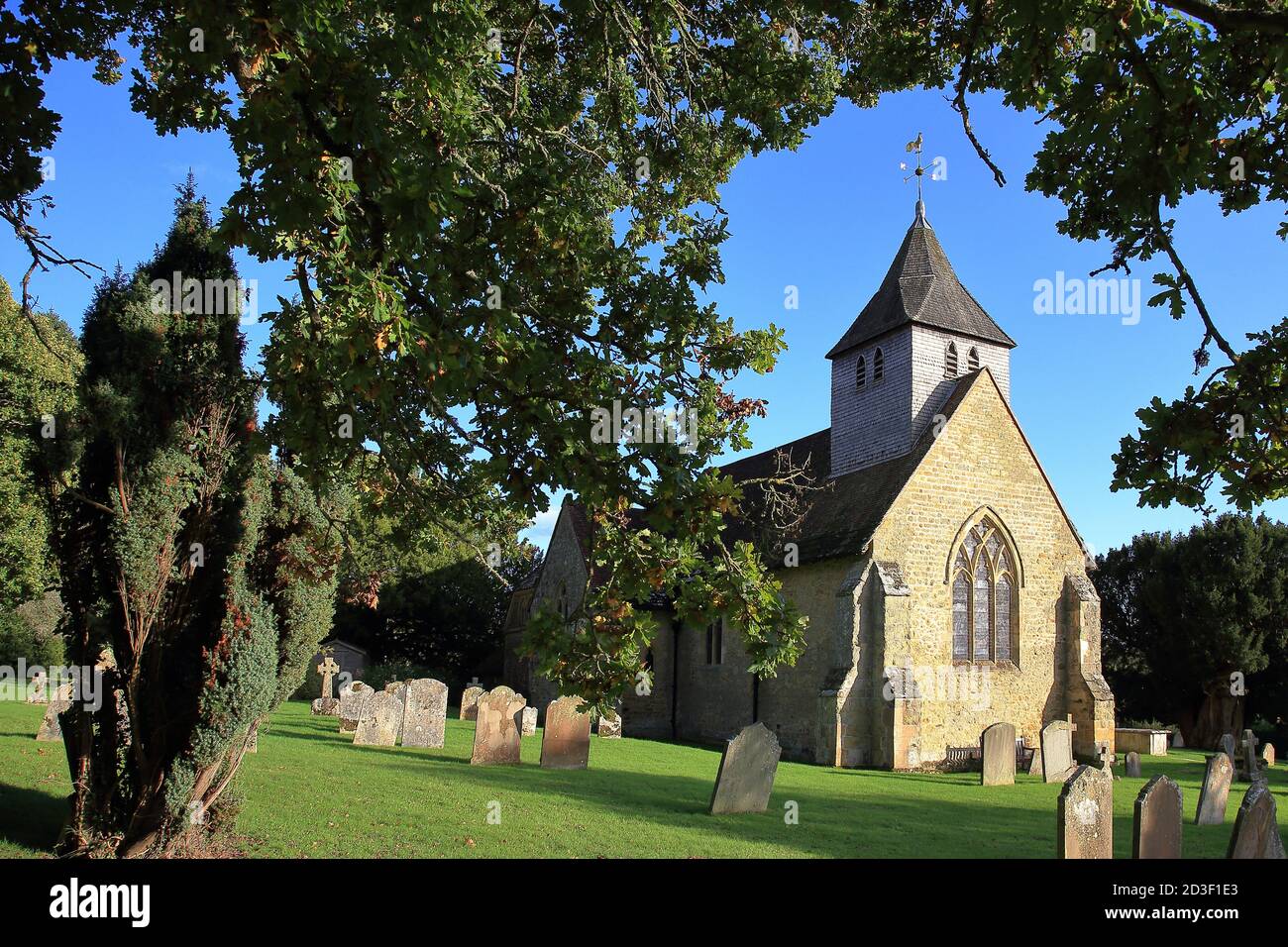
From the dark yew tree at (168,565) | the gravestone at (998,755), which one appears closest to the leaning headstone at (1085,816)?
the dark yew tree at (168,565)

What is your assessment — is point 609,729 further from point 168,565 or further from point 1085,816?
point 168,565

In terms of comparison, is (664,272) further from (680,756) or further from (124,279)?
(680,756)

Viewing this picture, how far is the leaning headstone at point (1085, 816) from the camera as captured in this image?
331 inches

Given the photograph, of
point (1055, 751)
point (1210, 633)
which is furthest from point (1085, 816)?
point (1210, 633)

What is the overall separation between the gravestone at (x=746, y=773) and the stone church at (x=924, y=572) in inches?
331

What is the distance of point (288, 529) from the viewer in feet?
28.9

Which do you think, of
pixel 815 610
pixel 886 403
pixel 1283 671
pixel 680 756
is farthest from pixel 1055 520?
pixel 1283 671

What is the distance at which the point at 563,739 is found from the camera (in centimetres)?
1595

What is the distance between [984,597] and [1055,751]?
18.2ft

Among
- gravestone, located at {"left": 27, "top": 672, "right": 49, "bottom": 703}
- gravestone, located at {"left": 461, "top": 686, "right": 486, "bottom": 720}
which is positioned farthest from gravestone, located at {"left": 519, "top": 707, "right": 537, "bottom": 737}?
gravestone, located at {"left": 27, "top": 672, "right": 49, "bottom": 703}

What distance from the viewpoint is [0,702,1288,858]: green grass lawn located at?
9.37m

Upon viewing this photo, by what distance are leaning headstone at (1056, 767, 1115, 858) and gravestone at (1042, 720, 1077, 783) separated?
33.2 ft

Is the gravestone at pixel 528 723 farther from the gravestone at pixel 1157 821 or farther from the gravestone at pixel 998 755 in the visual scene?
the gravestone at pixel 1157 821

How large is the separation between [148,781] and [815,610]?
57.4ft
